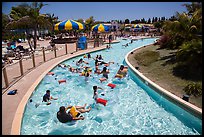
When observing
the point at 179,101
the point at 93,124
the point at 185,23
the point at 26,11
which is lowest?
the point at 93,124

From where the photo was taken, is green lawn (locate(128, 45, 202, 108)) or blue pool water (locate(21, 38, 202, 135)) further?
green lawn (locate(128, 45, 202, 108))

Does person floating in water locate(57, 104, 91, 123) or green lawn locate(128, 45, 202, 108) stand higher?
green lawn locate(128, 45, 202, 108)

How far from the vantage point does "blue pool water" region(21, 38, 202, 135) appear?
6012mm

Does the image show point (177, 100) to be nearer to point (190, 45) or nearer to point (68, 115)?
point (190, 45)

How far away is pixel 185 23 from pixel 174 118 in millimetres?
6860

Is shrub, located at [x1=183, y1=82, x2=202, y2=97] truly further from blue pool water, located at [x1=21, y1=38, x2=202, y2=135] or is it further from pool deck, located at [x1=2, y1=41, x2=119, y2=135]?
pool deck, located at [x1=2, y1=41, x2=119, y2=135]

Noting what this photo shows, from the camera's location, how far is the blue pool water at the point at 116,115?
601cm

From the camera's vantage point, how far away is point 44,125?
6383 mm

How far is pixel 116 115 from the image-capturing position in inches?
278

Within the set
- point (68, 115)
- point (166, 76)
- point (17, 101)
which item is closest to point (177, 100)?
point (166, 76)

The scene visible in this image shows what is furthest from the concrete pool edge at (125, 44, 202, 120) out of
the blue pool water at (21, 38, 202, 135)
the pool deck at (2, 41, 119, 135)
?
the pool deck at (2, 41, 119, 135)

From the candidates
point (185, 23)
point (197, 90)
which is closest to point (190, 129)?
point (197, 90)

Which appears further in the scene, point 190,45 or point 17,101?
point 190,45

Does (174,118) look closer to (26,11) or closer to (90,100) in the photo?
(90,100)
